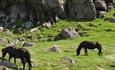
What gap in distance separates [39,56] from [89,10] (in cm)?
5778

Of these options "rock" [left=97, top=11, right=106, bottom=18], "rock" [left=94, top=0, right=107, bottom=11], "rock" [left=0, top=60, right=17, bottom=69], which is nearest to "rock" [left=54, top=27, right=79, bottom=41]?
"rock" [left=97, top=11, right=106, bottom=18]

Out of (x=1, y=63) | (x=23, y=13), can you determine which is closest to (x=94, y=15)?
(x=23, y=13)

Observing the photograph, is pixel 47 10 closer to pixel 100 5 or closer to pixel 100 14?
pixel 100 14

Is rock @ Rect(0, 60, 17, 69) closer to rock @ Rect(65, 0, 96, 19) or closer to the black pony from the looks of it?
the black pony

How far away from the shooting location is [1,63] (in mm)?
41594

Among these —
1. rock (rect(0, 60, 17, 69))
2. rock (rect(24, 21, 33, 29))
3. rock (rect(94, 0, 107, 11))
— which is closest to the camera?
rock (rect(0, 60, 17, 69))

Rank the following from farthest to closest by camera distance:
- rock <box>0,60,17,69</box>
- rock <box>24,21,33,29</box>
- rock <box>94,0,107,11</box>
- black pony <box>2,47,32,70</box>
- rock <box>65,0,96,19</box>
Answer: rock <box>94,0,107,11</box>, rock <box>65,0,96,19</box>, rock <box>24,21,33,29</box>, rock <box>0,60,17,69</box>, black pony <box>2,47,32,70</box>

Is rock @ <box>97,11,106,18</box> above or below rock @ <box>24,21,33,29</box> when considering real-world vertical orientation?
above

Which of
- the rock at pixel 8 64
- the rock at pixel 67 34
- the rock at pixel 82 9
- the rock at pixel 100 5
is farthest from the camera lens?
the rock at pixel 100 5

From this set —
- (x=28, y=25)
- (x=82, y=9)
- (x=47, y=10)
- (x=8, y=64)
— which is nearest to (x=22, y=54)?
(x=8, y=64)

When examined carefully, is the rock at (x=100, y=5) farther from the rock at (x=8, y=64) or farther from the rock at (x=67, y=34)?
the rock at (x=8, y=64)

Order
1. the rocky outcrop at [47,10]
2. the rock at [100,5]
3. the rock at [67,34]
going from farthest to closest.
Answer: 1. the rock at [100,5]
2. the rocky outcrop at [47,10]
3. the rock at [67,34]

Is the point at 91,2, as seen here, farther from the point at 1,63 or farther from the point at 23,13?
the point at 1,63

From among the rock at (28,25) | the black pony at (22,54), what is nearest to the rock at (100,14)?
the rock at (28,25)
